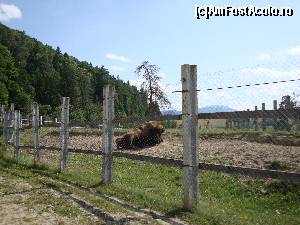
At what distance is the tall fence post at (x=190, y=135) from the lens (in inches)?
268

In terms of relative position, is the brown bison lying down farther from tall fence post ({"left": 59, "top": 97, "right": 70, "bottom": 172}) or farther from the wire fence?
tall fence post ({"left": 59, "top": 97, "right": 70, "bottom": 172})

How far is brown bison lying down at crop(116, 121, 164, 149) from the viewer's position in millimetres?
17141

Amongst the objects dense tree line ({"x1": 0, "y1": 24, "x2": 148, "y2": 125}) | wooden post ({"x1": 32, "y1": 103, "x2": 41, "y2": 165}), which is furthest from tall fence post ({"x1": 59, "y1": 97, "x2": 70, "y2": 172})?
dense tree line ({"x1": 0, "y1": 24, "x2": 148, "y2": 125})

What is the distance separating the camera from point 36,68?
363 ft

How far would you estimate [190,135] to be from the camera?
6.87 m

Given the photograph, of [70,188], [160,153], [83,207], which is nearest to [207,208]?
[83,207]

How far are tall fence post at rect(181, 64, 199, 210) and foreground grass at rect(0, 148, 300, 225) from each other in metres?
0.26

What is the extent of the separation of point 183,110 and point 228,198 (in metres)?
2.85

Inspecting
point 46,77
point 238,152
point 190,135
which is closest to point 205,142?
point 238,152

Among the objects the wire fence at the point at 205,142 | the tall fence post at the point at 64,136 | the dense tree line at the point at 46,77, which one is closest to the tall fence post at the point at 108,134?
the wire fence at the point at 205,142

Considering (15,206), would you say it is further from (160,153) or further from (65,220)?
(160,153)

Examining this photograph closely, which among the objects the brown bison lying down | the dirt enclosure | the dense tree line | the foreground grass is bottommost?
the foreground grass

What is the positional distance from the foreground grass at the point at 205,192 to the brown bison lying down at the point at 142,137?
375 centimetres

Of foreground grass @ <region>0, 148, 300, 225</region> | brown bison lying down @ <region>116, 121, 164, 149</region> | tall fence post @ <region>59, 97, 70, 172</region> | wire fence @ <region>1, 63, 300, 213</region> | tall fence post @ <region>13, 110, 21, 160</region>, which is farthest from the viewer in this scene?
brown bison lying down @ <region>116, 121, 164, 149</region>
